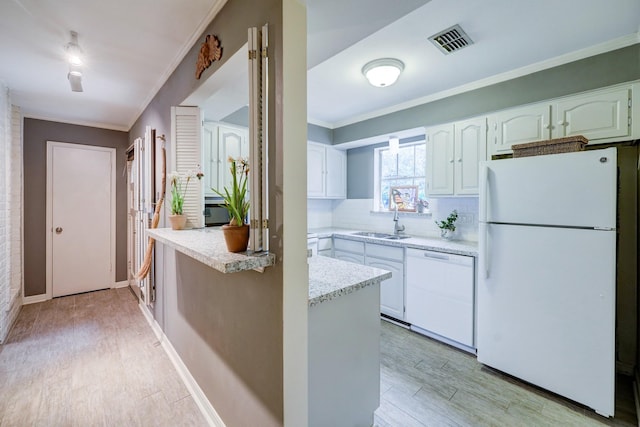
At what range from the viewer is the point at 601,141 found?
206 cm

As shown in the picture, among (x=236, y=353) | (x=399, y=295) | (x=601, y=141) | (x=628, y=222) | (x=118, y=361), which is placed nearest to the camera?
(x=236, y=353)

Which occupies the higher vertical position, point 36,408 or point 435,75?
point 435,75

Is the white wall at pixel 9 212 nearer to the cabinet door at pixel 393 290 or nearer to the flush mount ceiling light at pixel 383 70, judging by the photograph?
the flush mount ceiling light at pixel 383 70

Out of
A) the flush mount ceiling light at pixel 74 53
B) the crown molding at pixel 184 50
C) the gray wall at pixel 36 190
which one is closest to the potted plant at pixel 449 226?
the crown molding at pixel 184 50

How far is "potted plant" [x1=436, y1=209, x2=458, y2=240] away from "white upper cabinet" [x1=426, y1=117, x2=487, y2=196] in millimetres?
336

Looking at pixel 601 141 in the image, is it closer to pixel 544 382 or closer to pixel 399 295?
pixel 544 382

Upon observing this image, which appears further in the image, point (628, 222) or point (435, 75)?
point (435, 75)

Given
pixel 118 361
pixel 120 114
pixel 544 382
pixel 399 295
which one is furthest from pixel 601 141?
pixel 120 114

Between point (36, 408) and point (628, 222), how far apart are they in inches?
176

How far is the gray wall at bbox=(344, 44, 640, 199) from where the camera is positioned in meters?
2.02

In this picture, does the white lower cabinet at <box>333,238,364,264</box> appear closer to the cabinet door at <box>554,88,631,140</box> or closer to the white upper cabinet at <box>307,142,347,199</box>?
the white upper cabinet at <box>307,142,347,199</box>

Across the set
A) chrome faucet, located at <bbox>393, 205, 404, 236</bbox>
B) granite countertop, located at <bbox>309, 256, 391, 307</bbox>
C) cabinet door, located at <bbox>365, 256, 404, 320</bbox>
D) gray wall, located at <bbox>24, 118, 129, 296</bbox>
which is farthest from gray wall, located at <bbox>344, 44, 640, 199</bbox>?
gray wall, located at <bbox>24, 118, 129, 296</bbox>

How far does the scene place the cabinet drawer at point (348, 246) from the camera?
11.3 feet

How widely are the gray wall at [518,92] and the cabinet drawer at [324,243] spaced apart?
1445mm
